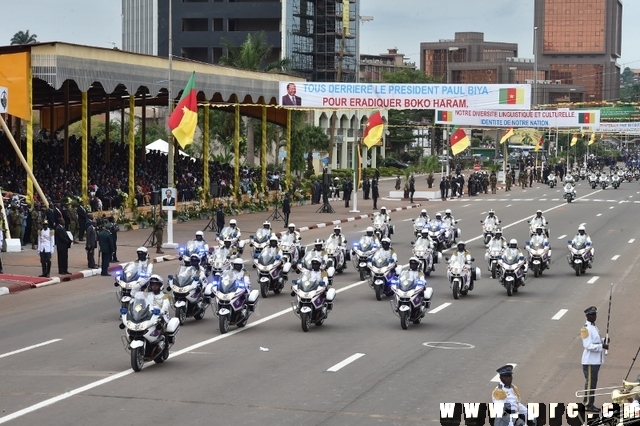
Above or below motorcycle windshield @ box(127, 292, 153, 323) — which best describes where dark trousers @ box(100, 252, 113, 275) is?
below

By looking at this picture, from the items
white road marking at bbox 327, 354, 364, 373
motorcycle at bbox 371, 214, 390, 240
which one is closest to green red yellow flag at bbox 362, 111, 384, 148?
motorcycle at bbox 371, 214, 390, 240

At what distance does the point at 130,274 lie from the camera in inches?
933

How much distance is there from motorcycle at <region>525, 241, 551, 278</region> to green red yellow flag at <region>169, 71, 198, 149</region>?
13.5 m

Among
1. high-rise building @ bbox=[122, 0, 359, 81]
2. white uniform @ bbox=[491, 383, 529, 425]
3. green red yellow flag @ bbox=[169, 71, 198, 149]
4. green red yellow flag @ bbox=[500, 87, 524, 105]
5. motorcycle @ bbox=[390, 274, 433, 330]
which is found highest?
high-rise building @ bbox=[122, 0, 359, 81]

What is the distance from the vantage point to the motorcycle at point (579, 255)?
106 feet

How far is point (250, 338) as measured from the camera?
21391 mm

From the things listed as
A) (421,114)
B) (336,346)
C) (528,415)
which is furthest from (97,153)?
(421,114)

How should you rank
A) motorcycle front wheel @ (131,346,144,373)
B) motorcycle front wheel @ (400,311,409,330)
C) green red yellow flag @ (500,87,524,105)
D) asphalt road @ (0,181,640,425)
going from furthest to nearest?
green red yellow flag @ (500,87,524,105)
motorcycle front wheel @ (400,311,409,330)
motorcycle front wheel @ (131,346,144,373)
asphalt road @ (0,181,640,425)

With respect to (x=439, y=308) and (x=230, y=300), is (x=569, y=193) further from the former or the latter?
(x=230, y=300)

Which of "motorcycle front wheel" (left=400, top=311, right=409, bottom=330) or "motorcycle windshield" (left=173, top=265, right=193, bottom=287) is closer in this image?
"motorcycle front wheel" (left=400, top=311, right=409, bottom=330)

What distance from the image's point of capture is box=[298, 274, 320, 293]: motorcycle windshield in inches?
877

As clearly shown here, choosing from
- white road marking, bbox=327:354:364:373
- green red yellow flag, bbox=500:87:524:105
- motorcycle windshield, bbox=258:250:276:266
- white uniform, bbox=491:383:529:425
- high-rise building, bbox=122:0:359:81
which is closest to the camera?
white uniform, bbox=491:383:529:425

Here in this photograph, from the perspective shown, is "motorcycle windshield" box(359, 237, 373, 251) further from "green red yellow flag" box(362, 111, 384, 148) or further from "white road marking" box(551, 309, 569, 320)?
"green red yellow flag" box(362, 111, 384, 148)

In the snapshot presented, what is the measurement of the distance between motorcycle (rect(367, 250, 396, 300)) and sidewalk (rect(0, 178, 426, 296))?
22.4 feet
